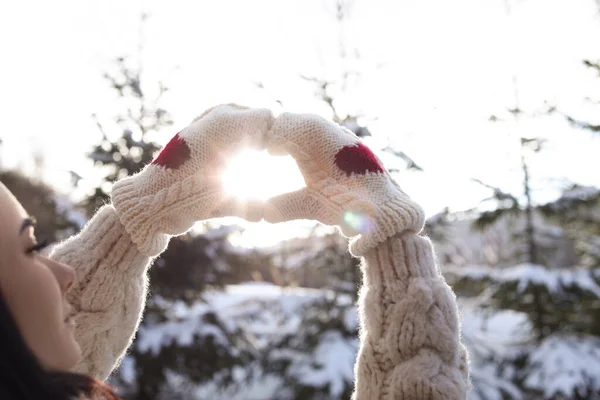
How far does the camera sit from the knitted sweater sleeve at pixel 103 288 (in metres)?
1.27

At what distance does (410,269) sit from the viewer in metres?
1.19

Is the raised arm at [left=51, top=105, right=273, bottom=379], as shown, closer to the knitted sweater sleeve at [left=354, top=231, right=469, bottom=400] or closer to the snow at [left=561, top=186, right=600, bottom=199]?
the knitted sweater sleeve at [left=354, top=231, right=469, bottom=400]

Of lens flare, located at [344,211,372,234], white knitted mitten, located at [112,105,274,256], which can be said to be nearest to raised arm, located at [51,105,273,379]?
white knitted mitten, located at [112,105,274,256]

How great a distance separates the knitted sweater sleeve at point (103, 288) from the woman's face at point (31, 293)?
28 cm

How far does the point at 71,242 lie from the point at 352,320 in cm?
377

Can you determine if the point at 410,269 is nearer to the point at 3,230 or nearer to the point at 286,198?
the point at 286,198

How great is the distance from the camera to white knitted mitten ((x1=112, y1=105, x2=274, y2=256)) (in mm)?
1253

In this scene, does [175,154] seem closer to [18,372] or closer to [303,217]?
[303,217]

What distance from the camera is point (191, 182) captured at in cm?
125

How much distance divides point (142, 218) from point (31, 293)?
373 millimetres

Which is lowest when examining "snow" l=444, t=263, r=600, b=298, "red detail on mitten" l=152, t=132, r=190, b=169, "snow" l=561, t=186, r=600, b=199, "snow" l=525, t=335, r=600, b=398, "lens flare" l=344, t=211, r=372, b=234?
"snow" l=525, t=335, r=600, b=398

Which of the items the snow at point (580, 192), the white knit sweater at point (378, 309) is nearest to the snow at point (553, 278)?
the snow at point (580, 192)

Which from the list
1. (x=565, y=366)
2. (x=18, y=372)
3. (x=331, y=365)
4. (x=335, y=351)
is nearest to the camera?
(x=18, y=372)

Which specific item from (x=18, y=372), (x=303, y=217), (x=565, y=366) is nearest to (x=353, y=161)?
(x=303, y=217)
